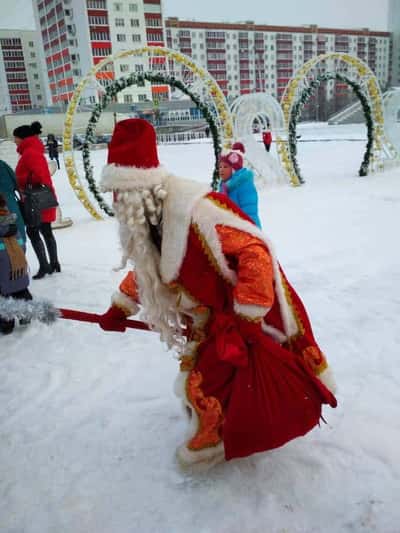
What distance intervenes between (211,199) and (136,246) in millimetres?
359

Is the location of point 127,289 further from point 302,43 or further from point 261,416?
point 302,43

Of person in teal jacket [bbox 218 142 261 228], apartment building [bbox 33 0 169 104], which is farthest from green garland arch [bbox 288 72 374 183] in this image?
apartment building [bbox 33 0 169 104]

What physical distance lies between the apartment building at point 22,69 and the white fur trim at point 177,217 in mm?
56905

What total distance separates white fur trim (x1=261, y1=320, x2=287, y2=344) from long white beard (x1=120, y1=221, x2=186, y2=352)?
1.29 ft

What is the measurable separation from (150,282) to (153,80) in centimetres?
709

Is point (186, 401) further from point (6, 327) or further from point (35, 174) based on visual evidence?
point (35, 174)

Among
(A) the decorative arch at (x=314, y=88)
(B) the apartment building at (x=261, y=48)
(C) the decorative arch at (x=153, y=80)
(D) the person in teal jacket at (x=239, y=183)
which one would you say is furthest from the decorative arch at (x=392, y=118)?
(B) the apartment building at (x=261, y=48)

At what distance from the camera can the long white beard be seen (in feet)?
5.60

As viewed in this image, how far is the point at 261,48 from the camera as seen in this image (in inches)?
2477

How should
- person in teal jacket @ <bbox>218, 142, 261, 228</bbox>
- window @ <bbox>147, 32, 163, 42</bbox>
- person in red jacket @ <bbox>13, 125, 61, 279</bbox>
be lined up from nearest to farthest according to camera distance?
person in teal jacket @ <bbox>218, 142, 261, 228</bbox> → person in red jacket @ <bbox>13, 125, 61, 279</bbox> → window @ <bbox>147, 32, 163, 42</bbox>

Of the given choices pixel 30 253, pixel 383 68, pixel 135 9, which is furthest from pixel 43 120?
pixel 383 68

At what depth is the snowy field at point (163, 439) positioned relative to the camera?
5.91ft

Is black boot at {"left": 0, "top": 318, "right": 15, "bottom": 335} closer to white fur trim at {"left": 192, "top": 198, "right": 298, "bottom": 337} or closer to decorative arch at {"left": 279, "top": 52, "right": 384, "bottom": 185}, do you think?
white fur trim at {"left": 192, "top": 198, "right": 298, "bottom": 337}

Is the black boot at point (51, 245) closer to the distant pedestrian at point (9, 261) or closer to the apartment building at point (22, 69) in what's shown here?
the distant pedestrian at point (9, 261)
